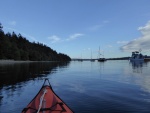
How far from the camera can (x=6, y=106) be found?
57.1ft

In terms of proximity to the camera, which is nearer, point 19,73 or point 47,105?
point 47,105

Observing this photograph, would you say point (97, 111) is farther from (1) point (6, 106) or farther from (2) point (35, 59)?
(2) point (35, 59)

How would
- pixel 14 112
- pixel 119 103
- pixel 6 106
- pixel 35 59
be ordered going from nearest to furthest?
pixel 14 112
pixel 6 106
pixel 119 103
pixel 35 59

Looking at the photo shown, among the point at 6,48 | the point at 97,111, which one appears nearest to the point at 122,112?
the point at 97,111

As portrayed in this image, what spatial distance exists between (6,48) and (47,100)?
426 feet

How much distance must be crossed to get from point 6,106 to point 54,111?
8.01m

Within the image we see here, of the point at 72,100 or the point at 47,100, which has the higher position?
the point at 47,100

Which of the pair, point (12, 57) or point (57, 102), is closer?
point (57, 102)

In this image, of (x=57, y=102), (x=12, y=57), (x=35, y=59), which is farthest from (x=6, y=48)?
(x=57, y=102)

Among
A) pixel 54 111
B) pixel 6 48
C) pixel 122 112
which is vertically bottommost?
pixel 122 112

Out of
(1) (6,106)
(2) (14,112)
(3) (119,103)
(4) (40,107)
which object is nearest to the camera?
(4) (40,107)

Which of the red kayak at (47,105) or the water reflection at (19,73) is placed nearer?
the red kayak at (47,105)

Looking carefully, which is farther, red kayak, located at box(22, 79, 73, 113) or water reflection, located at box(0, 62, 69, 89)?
water reflection, located at box(0, 62, 69, 89)

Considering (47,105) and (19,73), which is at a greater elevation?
(47,105)
